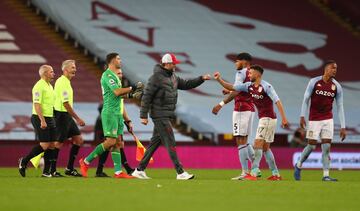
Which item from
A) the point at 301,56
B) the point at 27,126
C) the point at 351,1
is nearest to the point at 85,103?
the point at 27,126

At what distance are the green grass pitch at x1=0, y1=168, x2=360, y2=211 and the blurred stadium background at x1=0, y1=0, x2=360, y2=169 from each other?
53.7ft

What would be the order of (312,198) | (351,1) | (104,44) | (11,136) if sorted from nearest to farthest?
1. (312,198)
2. (11,136)
3. (104,44)
4. (351,1)

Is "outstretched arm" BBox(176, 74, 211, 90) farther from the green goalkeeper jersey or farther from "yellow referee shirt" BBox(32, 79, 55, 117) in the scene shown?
"yellow referee shirt" BBox(32, 79, 55, 117)

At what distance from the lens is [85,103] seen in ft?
112

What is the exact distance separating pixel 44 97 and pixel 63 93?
1.44ft

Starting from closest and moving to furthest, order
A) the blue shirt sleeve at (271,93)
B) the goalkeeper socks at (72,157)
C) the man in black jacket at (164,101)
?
the man in black jacket at (164,101) < the blue shirt sleeve at (271,93) < the goalkeeper socks at (72,157)

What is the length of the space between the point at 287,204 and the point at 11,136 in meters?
20.4

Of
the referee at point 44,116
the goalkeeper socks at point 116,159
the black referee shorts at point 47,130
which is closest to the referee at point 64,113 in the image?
the referee at point 44,116

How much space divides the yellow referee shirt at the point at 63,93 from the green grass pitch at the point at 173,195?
9.74 feet

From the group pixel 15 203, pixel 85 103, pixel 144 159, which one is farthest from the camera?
pixel 85 103

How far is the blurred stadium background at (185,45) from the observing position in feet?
113

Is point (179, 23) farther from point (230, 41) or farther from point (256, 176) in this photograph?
point (256, 176)

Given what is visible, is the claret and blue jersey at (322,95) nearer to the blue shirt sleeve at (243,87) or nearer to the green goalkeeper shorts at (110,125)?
the blue shirt sleeve at (243,87)

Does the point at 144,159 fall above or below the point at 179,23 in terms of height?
below
